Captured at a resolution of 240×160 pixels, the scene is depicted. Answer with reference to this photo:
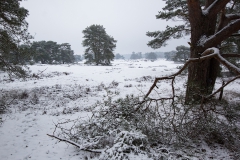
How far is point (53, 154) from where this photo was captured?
3.49m

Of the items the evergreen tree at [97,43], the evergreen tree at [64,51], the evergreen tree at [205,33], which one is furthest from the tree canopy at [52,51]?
the evergreen tree at [205,33]

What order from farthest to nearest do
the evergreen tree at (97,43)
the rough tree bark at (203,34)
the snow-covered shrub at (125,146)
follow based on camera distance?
the evergreen tree at (97,43) < the rough tree bark at (203,34) < the snow-covered shrub at (125,146)

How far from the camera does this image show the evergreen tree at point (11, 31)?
20.8ft

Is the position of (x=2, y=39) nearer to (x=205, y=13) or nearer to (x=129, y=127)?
(x=129, y=127)

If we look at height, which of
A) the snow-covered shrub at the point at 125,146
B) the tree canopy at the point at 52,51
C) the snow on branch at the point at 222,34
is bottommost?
the snow-covered shrub at the point at 125,146

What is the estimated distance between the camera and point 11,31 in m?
6.74

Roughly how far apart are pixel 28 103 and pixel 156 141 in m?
6.85

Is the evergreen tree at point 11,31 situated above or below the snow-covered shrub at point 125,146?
above

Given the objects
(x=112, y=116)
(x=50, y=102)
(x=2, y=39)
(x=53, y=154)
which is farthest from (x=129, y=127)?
(x=2, y=39)

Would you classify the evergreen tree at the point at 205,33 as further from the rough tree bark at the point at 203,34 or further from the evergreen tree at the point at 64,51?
the evergreen tree at the point at 64,51

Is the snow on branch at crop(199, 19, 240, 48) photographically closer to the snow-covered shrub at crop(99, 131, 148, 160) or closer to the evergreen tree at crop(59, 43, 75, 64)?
the snow-covered shrub at crop(99, 131, 148, 160)

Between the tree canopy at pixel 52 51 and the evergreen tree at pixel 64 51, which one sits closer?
the tree canopy at pixel 52 51

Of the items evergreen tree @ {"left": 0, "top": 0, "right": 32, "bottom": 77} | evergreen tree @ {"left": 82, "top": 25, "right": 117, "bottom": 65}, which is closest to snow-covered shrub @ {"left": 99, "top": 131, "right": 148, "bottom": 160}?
evergreen tree @ {"left": 0, "top": 0, "right": 32, "bottom": 77}

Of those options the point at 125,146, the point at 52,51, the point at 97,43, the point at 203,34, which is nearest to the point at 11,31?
the point at 125,146
